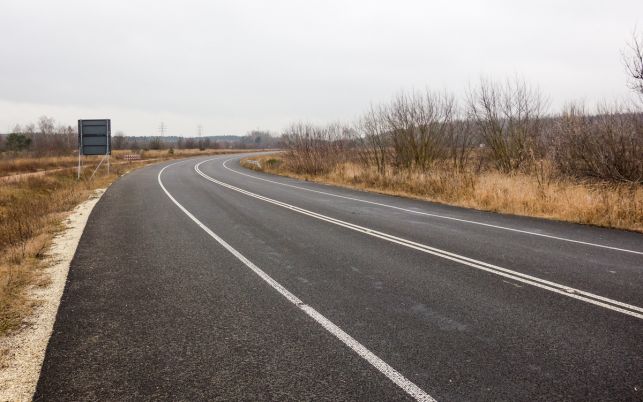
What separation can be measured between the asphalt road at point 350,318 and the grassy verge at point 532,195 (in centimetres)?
167

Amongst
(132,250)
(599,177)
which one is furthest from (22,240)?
(599,177)

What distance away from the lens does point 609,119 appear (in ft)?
41.8

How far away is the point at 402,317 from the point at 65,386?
2903 mm

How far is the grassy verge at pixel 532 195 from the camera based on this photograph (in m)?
9.93

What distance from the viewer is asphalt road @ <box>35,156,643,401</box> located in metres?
3.01

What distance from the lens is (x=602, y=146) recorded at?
1259cm

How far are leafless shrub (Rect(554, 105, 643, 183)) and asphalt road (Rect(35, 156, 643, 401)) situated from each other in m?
4.66

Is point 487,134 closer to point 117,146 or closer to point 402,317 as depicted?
point 402,317

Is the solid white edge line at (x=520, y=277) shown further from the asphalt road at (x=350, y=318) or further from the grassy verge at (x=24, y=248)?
the grassy verge at (x=24, y=248)

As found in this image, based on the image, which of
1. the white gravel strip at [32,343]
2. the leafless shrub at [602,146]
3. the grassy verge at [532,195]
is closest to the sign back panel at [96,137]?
the grassy verge at [532,195]

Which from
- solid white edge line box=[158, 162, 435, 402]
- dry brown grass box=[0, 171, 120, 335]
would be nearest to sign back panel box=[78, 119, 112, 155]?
dry brown grass box=[0, 171, 120, 335]

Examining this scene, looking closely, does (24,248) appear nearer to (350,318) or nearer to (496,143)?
(350,318)

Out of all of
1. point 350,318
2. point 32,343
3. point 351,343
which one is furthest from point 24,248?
point 351,343

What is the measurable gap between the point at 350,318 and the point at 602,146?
474 inches
